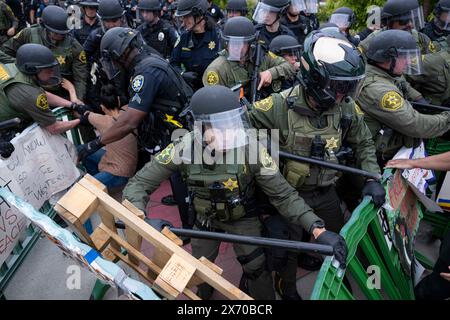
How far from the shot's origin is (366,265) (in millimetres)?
2844

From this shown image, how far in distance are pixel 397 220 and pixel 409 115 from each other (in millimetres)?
766

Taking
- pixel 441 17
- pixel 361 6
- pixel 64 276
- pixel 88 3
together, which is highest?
pixel 441 17

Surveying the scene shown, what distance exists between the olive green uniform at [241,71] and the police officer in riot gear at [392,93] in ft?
4.57

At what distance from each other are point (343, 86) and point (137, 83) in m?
1.74

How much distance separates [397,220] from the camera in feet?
9.60

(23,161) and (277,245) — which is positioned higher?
(277,245)

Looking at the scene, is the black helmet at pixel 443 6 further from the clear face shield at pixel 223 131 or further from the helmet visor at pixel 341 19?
the clear face shield at pixel 223 131

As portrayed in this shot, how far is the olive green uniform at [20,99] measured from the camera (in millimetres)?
3531

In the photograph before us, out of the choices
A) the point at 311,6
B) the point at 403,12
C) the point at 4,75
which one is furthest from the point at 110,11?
the point at 403,12

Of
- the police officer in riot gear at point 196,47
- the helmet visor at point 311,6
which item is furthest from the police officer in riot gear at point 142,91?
the helmet visor at point 311,6

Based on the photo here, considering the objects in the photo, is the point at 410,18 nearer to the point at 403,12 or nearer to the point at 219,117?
the point at 403,12
